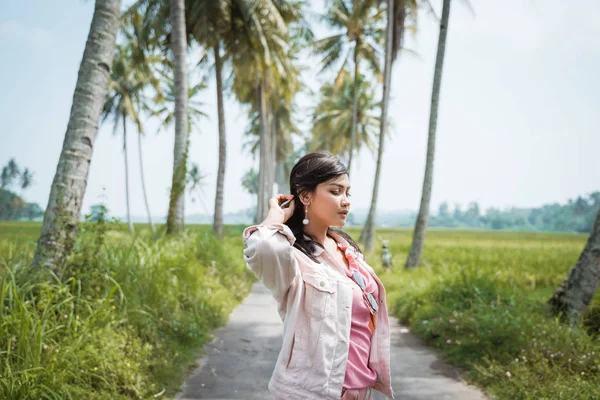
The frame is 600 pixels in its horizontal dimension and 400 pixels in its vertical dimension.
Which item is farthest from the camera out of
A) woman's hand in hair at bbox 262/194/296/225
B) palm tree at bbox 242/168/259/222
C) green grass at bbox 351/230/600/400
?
palm tree at bbox 242/168/259/222

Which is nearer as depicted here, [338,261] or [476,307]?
[338,261]

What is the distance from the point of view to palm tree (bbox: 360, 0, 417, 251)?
51.4ft

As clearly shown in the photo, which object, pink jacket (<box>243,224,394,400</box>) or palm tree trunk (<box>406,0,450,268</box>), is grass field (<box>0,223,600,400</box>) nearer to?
pink jacket (<box>243,224,394,400</box>)

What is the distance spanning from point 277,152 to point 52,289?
32473mm

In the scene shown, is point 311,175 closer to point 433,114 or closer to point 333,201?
point 333,201

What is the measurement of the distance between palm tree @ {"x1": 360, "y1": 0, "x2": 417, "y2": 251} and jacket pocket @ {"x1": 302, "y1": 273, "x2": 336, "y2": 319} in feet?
48.1

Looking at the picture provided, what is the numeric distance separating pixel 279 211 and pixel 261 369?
334 centimetres

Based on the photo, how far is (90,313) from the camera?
3.78 m

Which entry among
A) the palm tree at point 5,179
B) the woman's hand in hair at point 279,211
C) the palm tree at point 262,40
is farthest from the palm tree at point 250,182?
the woman's hand in hair at point 279,211

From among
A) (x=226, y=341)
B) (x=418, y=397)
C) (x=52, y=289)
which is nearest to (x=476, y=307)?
(x=418, y=397)

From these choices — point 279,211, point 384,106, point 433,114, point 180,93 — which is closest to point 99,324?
point 279,211

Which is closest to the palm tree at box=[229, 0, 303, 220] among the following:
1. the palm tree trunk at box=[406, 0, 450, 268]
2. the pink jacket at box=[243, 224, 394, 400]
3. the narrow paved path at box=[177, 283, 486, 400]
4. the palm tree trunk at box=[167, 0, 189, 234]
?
the palm tree trunk at box=[167, 0, 189, 234]

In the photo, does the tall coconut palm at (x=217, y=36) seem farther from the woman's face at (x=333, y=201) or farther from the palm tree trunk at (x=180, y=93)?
the woman's face at (x=333, y=201)

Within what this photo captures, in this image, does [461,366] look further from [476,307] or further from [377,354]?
[377,354]
